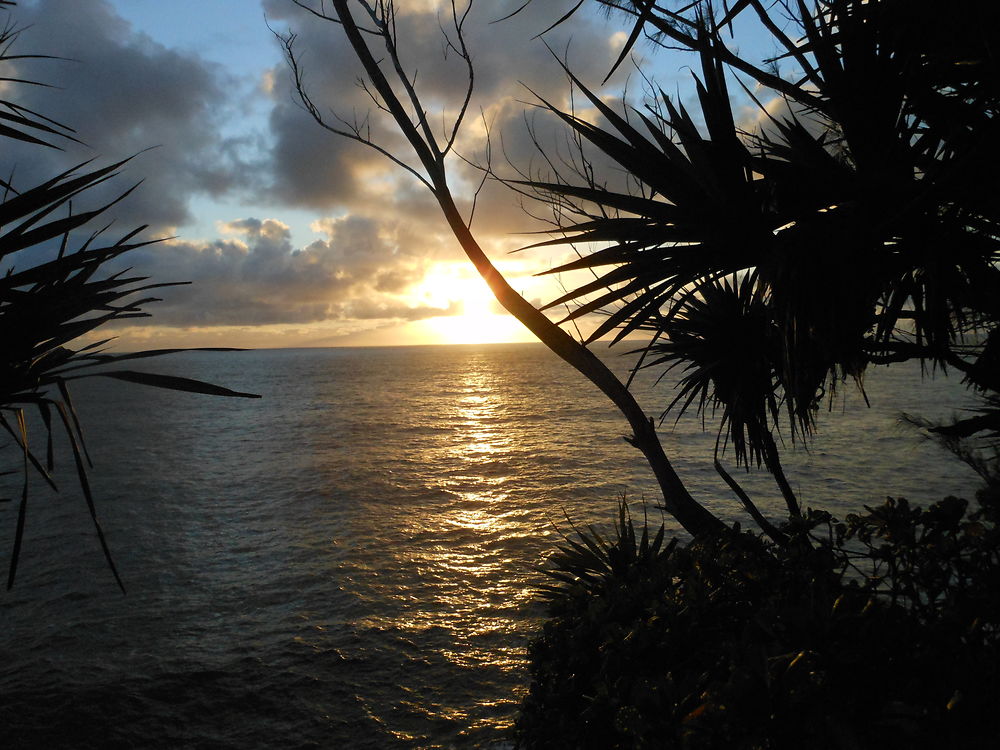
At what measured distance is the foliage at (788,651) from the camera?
2174 mm

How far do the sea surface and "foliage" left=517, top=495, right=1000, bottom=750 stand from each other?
3.80 metres

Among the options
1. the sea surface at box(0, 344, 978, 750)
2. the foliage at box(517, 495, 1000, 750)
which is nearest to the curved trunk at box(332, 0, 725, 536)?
the foliage at box(517, 495, 1000, 750)

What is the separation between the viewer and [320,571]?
40.9 ft

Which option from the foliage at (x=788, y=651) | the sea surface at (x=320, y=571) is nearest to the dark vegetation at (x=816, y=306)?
the foliage at (x=788, y=651)

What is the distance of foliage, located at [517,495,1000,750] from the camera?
7.13 ft

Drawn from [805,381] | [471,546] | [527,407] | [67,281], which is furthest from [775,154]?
[527,407]

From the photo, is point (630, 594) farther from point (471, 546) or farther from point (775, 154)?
point (471, 546)

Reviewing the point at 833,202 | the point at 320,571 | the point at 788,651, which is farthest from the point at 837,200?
the point at 320,571

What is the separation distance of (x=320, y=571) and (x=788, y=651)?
1144cm

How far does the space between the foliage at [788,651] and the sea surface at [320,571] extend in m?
3.80

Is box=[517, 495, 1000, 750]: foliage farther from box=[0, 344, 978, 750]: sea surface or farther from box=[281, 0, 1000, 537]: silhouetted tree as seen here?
box=[0, 344, 978, 750]: sea surface

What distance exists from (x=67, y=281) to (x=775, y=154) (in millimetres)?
3391

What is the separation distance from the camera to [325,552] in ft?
45.2

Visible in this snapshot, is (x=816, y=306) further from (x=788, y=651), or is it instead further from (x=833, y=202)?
(x=788, y=651)
